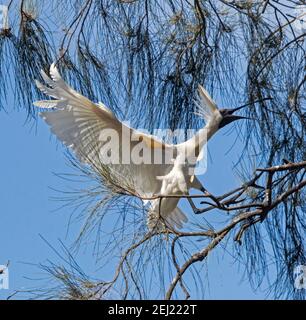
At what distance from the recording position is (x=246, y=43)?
2414 mm

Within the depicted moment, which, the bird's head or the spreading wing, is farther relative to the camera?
the bird's head

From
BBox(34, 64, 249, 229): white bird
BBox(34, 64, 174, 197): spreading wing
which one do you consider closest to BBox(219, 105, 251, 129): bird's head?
BBox(34, 64, 249, 229): white bird

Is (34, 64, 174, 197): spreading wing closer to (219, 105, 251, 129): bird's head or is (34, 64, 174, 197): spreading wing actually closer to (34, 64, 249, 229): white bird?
(34, 64, 249, 229): white bird

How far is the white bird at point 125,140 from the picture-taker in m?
2.26

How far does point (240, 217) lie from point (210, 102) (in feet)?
1.57

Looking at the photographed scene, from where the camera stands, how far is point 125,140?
2320 mm

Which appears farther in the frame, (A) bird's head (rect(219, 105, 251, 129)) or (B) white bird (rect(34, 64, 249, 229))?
(A) bird's head (rect(219, 105, 251, 129))

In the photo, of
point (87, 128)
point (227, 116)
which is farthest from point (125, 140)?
point (227, 116)

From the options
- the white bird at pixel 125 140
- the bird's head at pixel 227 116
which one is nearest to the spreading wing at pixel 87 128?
the white bird at pixel 125 140

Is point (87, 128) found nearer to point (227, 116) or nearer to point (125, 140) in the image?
point (125, 140)

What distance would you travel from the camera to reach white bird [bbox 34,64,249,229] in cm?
226
